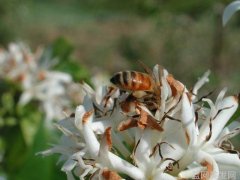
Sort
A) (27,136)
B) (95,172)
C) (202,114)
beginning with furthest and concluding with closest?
1. (27,136)
2. (202,114)
3. (95,172)

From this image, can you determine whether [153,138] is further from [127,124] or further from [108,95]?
[108,95]

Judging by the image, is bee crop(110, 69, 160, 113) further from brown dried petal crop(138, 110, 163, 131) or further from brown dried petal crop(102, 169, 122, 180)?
brown dried petal crop(102, 169, 122, 180)

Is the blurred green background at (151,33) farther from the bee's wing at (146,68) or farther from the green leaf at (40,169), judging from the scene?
the bee's wing at (146,68)

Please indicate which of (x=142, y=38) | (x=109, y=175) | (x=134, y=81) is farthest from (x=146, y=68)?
(x=142, y=38)

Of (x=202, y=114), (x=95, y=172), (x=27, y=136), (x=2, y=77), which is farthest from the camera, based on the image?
(x=2, y=77)

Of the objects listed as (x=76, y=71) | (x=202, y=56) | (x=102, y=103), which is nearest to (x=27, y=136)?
(x=76, y=71)

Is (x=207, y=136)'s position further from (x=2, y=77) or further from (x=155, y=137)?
(x=2, y=77)

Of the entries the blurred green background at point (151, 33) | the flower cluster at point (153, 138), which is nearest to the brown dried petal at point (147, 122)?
the flower cluster at point (153, 138)
